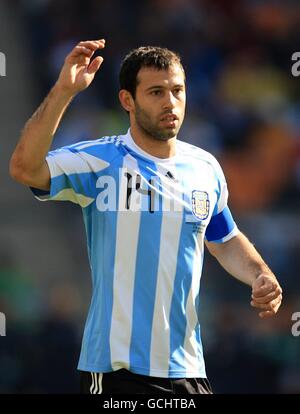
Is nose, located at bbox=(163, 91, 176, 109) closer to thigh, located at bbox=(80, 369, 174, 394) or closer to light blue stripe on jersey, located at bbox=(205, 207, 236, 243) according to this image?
light blue stripe on jersey, located at bbox=(205, 207, 236, 243)

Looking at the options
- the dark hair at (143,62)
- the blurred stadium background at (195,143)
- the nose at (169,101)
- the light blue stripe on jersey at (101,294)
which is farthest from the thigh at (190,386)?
the blurred stadium background at (195,143)

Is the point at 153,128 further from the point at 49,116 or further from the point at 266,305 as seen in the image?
the point at 266,305

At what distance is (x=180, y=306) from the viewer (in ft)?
15.6

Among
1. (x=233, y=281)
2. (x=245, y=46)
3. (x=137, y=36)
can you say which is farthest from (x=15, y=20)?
(x=233, y=281)

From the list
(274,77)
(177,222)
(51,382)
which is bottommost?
(51,382)

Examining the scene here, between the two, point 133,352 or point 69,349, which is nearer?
point 133,352

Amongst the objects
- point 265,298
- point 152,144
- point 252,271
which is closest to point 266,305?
point 265,298

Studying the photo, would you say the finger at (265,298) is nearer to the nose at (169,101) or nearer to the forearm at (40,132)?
the nose at (169,101)

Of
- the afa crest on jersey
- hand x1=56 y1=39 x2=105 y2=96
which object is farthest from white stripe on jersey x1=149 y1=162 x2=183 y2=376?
hand x1=56 y1=39 x2=105 y2=96

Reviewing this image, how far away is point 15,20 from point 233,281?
393cm

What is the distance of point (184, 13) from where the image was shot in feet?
38.2

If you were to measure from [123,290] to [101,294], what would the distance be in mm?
111

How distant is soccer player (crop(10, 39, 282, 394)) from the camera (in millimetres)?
4648

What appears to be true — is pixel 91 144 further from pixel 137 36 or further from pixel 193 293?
pixel 137 36
